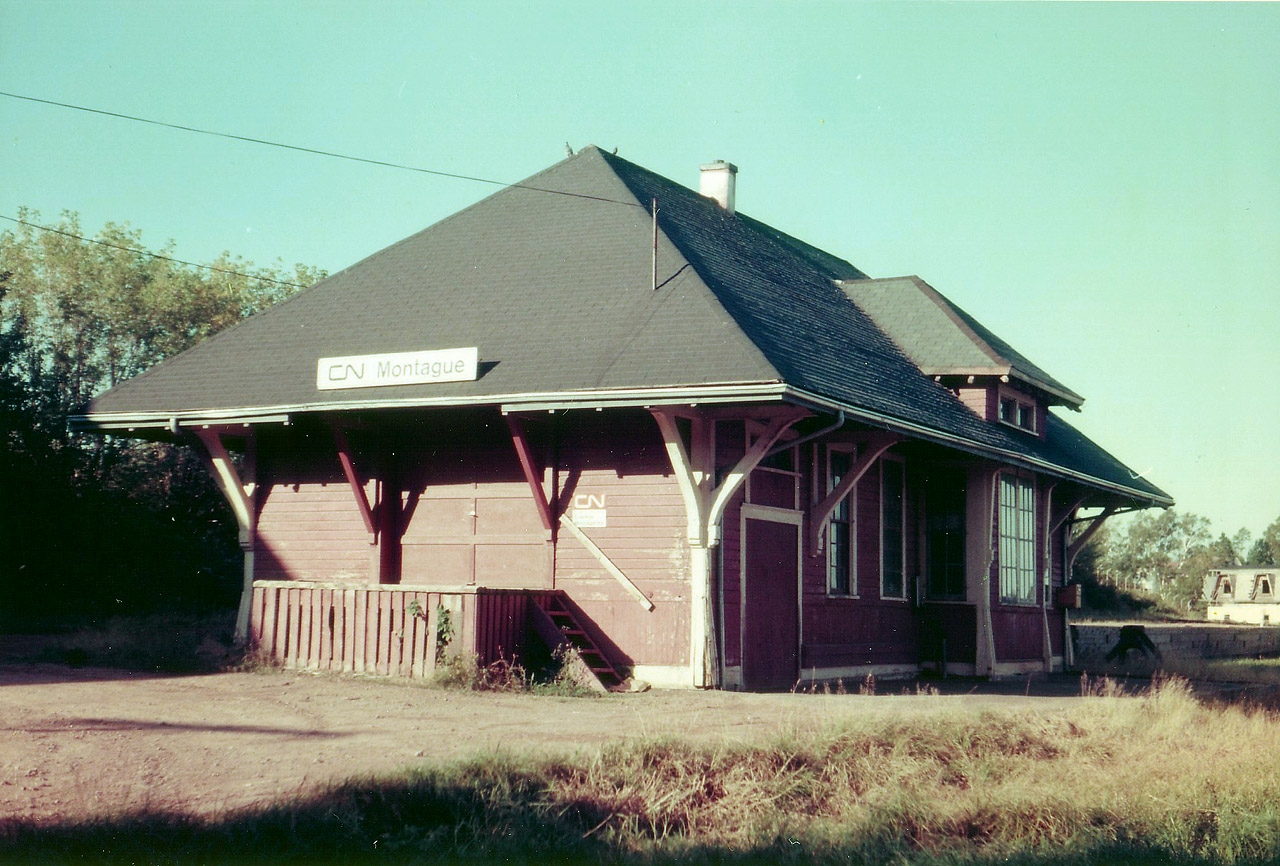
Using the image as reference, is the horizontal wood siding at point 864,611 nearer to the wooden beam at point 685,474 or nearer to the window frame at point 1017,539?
the window frame at point 1017,539

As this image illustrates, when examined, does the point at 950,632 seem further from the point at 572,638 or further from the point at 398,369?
the point at 398,369

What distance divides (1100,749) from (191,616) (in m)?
15.5

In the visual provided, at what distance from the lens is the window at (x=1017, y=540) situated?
872 inches

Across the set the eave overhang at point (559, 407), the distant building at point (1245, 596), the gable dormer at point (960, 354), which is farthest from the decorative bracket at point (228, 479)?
the distant building at point (1245, 596)

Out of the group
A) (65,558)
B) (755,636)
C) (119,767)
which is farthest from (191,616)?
(119,767)

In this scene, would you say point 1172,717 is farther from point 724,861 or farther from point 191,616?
point 191,616

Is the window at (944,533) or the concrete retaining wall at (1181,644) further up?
the window at (944,533)

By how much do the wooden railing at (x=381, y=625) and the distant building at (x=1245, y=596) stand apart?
190 ft

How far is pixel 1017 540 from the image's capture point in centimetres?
2280

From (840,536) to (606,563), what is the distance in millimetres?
4440

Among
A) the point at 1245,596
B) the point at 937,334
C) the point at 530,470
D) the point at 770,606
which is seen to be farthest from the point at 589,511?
the point at 1245,596

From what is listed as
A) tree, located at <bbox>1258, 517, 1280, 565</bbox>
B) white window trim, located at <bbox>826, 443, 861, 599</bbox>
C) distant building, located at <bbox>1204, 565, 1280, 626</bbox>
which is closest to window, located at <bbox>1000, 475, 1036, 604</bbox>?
white window trim, located at <bbox>826, 443, 861, 599</bbox>

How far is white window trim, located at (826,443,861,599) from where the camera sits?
1841 centimetres

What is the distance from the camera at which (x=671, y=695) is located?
14.6 metres
